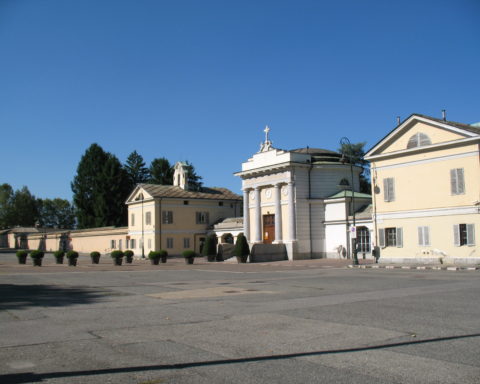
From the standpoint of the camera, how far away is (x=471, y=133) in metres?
29.0

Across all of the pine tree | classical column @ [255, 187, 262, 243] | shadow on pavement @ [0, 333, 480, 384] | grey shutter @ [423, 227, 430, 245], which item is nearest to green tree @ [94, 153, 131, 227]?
the pine tree

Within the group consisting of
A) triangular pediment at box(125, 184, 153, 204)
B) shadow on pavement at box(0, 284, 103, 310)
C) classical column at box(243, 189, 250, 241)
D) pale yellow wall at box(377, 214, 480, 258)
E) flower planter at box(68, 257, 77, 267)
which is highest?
triangular pediment at box(125, 184, 153, 204)

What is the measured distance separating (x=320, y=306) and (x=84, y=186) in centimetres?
7266

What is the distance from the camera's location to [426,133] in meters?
31.7

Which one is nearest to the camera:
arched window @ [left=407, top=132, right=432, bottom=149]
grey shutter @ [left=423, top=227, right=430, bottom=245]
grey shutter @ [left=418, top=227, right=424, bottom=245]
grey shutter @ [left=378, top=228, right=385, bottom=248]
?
grey shutter @ [left=423, top=227, right=430, bottom=245]

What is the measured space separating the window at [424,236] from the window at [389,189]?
2.98 m

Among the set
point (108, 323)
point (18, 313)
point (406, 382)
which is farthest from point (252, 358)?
point (18, 313)

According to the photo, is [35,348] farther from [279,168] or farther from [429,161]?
[279,168]

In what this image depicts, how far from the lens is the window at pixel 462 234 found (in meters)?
29.0

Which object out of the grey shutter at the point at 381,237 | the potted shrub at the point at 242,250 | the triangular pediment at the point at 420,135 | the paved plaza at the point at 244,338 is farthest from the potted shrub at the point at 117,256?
the paved plaza at the point at 244,338

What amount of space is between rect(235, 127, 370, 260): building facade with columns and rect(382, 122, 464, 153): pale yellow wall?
10.4m

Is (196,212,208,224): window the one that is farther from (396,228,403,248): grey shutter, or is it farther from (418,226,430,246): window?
(418,226,430,246): window

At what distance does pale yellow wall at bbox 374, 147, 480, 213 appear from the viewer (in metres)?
29.2

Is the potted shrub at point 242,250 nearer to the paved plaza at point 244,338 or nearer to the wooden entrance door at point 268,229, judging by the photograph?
the wooden entrance door at point 268,229
